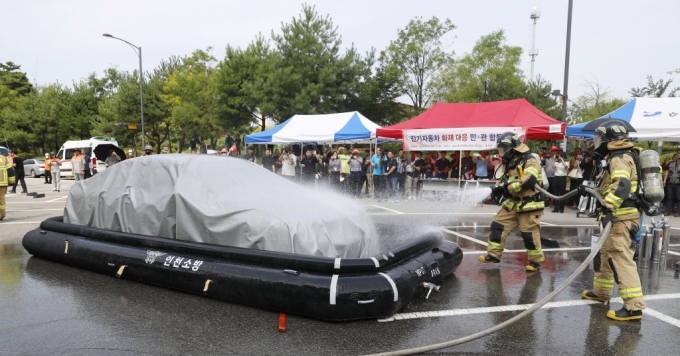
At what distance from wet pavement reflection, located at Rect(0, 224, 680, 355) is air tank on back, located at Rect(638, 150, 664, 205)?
119cm

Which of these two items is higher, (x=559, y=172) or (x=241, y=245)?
(x=559, y=172)

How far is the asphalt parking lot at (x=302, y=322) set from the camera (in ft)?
11.7

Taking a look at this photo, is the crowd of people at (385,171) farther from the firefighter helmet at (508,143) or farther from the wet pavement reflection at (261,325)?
the wet pavement reflection at (261,325)

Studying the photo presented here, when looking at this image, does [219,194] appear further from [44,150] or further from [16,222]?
[44,150]

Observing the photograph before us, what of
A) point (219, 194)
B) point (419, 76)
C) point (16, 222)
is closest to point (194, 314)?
point (219, 194)

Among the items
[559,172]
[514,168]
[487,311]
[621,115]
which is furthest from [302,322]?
[621,115]

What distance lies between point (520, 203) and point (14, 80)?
66.5 m

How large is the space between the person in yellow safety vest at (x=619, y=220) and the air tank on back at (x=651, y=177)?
0.30 feet

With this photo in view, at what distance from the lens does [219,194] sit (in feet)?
15.9

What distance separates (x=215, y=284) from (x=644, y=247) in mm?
6081

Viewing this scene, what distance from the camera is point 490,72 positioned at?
3109 cm

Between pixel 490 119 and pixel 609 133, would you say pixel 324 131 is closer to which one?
pixel 490 119

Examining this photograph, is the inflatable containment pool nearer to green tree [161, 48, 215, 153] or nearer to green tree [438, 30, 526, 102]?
green tree [438, 30, 526, 102]

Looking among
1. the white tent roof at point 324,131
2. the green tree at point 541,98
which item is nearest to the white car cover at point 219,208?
the white tent roof at point 324,131
